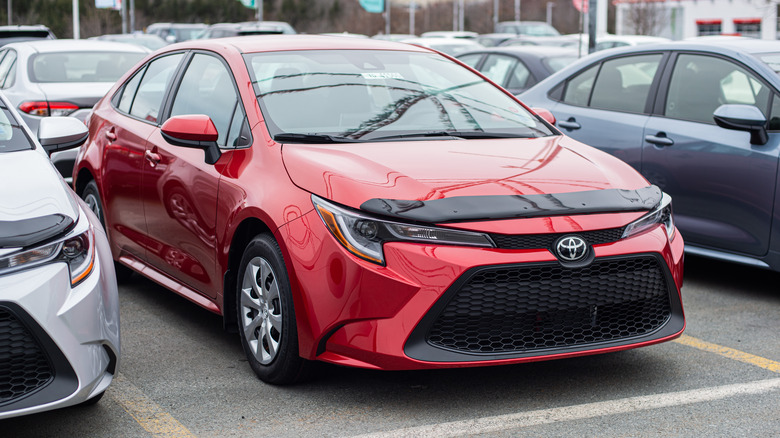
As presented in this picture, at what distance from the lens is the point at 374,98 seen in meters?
4.91

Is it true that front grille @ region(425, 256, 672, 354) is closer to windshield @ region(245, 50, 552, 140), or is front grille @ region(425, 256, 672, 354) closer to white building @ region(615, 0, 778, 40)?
windshield @ region(245, 50, 552, 140)

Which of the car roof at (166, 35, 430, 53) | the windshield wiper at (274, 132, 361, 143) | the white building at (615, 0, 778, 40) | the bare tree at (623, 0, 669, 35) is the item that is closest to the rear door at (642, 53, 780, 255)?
the car roof at (166, 35, 430, 53)

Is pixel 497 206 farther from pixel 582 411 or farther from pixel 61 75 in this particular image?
pixel 61 75

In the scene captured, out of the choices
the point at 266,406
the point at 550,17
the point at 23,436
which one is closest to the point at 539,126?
Result: the point at 266,406

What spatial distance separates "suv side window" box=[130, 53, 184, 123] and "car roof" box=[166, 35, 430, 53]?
160 mm

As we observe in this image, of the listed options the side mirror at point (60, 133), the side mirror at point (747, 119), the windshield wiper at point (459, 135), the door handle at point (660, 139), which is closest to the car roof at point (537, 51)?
the door handle at point (660, 139)

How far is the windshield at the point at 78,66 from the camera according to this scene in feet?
32.6

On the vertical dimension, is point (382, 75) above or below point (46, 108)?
above

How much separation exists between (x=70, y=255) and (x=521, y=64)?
8966mm

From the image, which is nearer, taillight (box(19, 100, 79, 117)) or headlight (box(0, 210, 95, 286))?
headlight (box(0, 210, 95, 286))

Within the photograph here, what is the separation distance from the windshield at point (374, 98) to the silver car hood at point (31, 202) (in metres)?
1.06

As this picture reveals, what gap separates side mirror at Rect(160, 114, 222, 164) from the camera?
4.62 m

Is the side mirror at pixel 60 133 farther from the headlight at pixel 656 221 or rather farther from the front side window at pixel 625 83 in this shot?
the front side window at pixel 625 83

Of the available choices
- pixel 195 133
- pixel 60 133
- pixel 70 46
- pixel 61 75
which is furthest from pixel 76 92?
pixel 195 133
